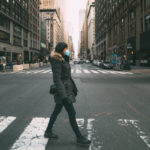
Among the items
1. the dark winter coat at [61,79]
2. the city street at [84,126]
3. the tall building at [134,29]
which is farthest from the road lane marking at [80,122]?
the tall building at [134,29]

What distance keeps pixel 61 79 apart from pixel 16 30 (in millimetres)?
51486

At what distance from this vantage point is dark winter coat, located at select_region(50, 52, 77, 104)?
11.0 feet

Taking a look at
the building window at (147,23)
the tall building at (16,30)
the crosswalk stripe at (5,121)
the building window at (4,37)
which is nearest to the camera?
the crosswalk stripe at (5,121)

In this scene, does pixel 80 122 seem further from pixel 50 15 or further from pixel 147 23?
pixel 50 15

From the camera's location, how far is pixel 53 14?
127 meters

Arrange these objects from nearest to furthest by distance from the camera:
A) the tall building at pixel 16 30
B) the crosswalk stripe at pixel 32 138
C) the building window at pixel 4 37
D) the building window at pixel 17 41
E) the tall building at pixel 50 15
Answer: the crosswalk stripe at pixel 32 138 < the building window at pixel 4 37 < the tall building at pixel 16 30 < the building window at pixel 17 41 < the tall building at pixel 50 15

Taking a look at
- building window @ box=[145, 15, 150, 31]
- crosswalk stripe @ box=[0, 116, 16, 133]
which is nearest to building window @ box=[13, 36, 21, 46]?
building window @ box=[145, 15, 150, 31]

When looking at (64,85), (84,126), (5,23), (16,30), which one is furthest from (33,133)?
(16,30)

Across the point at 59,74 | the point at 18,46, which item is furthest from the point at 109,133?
the point at 18,46

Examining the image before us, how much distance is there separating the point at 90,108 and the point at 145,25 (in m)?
33.8

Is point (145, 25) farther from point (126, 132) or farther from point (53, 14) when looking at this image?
point (53, 14)

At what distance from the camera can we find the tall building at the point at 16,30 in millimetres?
41912

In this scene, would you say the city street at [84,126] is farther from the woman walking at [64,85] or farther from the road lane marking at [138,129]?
the woman walking at [64,85]

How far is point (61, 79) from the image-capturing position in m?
3.50
